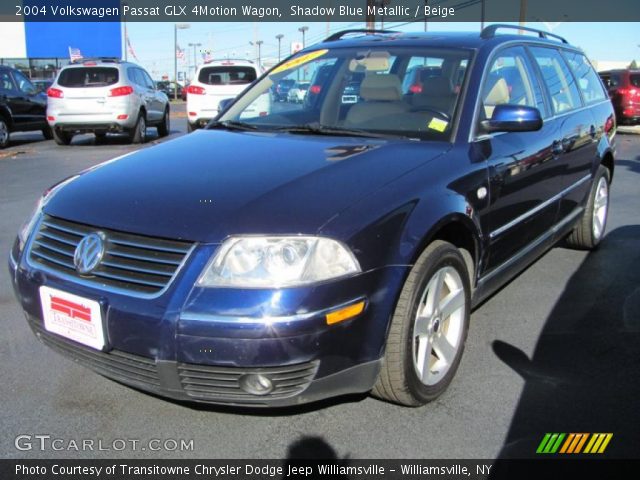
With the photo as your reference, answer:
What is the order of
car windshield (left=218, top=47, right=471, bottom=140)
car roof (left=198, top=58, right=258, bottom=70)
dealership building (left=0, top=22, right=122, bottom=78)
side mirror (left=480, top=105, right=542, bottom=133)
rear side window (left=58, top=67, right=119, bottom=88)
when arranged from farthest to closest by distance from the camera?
1. dealership building (left=0, top=22, right=122, bottom=78)
2. car roof (left=198, top=58, right=258, bottom=70)
3. rear side window (left=58, top=67, right=119, bottom=88)
4. car windshield (left=218, top=47, right=471, bottom=140)
5. side mirror (left=480, top=105, right=542, bottom=133)

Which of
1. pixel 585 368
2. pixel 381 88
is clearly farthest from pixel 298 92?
pixel 585 368

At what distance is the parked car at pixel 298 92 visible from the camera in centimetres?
400

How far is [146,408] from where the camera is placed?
2.80m

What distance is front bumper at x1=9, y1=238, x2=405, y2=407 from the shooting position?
218 centimetres

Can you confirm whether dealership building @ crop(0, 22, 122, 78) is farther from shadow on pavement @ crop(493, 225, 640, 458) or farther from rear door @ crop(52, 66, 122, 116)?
shadow on pavement @ crop(493, 225, 640, 458)

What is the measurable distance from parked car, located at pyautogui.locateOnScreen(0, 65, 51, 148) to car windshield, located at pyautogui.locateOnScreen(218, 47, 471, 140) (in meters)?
11.2

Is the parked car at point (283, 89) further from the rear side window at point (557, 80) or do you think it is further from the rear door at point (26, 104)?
the rear door at point (26, 104)

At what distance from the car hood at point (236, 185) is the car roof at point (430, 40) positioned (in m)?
0.93

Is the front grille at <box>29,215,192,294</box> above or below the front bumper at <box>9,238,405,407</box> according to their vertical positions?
above

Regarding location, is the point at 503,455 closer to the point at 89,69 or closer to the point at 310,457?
the point at 310,457

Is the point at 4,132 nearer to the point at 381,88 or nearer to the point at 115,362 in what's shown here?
the point at 381,88

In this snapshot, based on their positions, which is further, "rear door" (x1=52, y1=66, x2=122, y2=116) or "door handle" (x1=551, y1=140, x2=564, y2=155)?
"rear door" (x1=52, y1=66, x2=122, y2=116)

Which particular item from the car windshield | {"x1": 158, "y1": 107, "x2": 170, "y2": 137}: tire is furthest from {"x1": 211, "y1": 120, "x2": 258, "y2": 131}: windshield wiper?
{"x1": 158, "y1": 107, "x2": 170, "y2": 137}: tire

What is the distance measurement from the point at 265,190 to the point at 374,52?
68.4 inches
